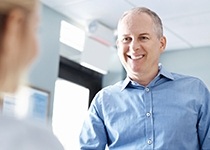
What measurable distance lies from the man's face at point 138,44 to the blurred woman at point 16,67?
45.9 inches

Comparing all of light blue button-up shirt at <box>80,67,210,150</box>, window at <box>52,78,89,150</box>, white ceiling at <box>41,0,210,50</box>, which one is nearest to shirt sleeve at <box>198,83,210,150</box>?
light blue button-up shirt at <box>80,67,210,150</box>

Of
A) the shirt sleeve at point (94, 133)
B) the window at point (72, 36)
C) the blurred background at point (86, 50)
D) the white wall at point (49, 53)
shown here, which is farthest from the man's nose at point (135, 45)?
the window at point (72, 36)

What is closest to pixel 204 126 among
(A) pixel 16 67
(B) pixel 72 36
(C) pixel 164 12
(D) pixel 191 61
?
(A) pixel 16 67

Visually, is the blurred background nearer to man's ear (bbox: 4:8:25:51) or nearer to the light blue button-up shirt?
the light blue button-up shirt

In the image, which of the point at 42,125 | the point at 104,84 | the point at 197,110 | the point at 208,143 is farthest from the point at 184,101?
the point at 104,84

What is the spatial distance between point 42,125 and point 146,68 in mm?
1172

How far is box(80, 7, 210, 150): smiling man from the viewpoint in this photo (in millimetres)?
1598

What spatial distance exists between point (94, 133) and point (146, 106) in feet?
0.75

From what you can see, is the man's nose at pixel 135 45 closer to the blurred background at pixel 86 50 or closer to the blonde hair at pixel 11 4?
the blonde hair at pixel 11 4

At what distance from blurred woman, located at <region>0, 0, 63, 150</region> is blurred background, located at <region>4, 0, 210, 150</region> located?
234 centimetres

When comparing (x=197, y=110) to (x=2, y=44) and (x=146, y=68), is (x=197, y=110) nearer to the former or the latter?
(x=146, y=68)

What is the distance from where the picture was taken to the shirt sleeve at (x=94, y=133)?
165 centimetres

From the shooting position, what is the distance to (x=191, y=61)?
13.4 ft

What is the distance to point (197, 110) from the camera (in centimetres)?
163
